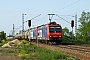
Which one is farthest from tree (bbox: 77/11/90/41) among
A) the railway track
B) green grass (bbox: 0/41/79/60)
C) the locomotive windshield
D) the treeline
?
green grass (bbox: 0/41/79/60)

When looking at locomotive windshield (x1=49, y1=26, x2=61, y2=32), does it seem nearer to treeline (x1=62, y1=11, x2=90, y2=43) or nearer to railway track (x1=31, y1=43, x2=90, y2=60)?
railway track (x1=31, y1=43, x2=90, y2=60)

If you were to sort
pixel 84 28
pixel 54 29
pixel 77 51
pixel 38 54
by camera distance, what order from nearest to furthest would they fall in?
pixel 38 54 < pixel 77 51 < pixel 54 29 < pixel 84 28

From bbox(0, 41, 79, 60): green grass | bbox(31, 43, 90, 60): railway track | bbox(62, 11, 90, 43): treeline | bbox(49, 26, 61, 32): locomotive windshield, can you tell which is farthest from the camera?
bbox(62, 11, 90, 43): treeline

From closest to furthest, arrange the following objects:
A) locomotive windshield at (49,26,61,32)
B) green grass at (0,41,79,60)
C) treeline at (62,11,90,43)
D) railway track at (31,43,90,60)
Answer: green grass at (0,41,79,60) → railway track at (31,43,90,60) → locomotive windshield at (49,26,61,32) → treeline at (62,11,90,43)

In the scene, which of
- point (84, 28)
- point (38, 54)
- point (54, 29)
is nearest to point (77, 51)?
point (38, 54)

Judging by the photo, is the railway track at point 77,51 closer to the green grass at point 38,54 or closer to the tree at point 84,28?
the green grass at point 38,54

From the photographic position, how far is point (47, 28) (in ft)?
139

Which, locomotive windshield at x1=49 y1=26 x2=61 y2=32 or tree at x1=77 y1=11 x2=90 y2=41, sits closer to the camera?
locomotive windshield at x1=49 y1=26 x2=61 y2=32

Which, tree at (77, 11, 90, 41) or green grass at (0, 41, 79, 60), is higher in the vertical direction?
tree at (77, 11, 90, 41)

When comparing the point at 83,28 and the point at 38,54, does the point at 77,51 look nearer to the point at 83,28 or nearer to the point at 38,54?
the point at 38,54

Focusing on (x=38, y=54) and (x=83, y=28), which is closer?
(x=38, y=54)

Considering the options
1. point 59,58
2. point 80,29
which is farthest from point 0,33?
point 59,58

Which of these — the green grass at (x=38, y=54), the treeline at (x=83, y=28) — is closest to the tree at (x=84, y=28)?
the treeline at (x=83, y=28)

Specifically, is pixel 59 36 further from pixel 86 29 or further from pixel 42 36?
pixel 86 29
